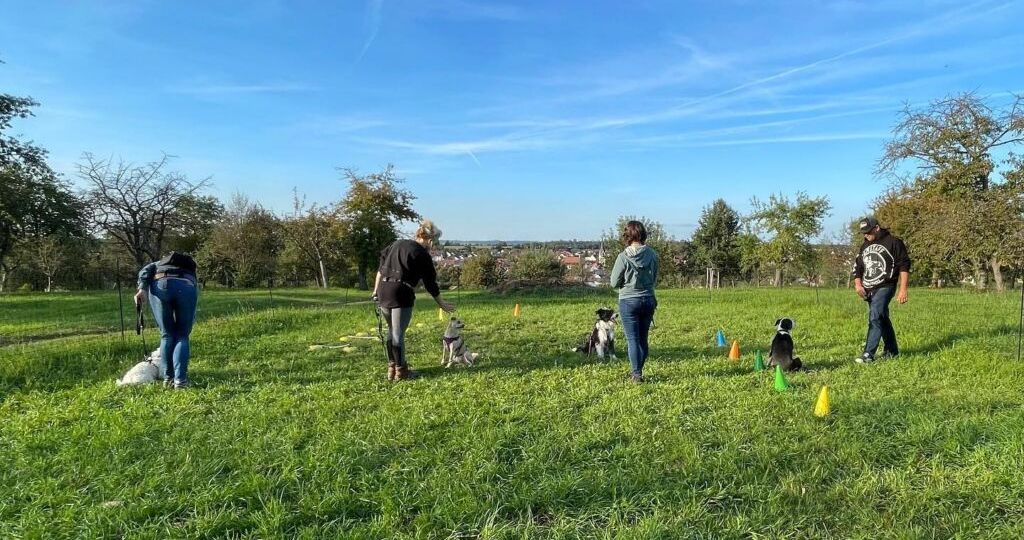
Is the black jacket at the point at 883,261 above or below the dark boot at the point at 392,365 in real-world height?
above

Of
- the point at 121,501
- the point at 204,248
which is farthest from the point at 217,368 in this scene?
the point at 204,248

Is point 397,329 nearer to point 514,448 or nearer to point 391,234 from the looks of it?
point 514,448

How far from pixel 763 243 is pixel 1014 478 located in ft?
87.1

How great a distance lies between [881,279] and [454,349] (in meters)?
4.68

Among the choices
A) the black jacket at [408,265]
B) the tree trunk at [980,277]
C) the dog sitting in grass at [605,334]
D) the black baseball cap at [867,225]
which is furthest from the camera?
the tree trunk at [980,277]

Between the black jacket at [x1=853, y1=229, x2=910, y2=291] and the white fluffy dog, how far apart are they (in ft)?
23.9

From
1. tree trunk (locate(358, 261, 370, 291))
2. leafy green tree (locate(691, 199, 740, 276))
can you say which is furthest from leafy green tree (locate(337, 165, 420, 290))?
leafy green tree (locate(691, 199, 740, 276))

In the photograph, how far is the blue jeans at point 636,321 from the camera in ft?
16.4

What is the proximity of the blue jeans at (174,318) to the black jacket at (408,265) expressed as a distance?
1741mm

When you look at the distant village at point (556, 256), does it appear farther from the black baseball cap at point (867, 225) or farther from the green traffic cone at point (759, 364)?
the green traffic cone at point (759, 364)

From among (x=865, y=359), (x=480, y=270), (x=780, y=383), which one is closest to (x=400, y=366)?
(x=780, y=383)

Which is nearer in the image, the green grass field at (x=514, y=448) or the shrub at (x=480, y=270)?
the green grass field at (x=514, y=448)

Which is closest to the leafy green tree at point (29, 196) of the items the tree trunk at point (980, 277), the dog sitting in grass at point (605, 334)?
the dog sitting in grass at point (605, 334)

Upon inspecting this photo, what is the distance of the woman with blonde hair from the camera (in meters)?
5.12
